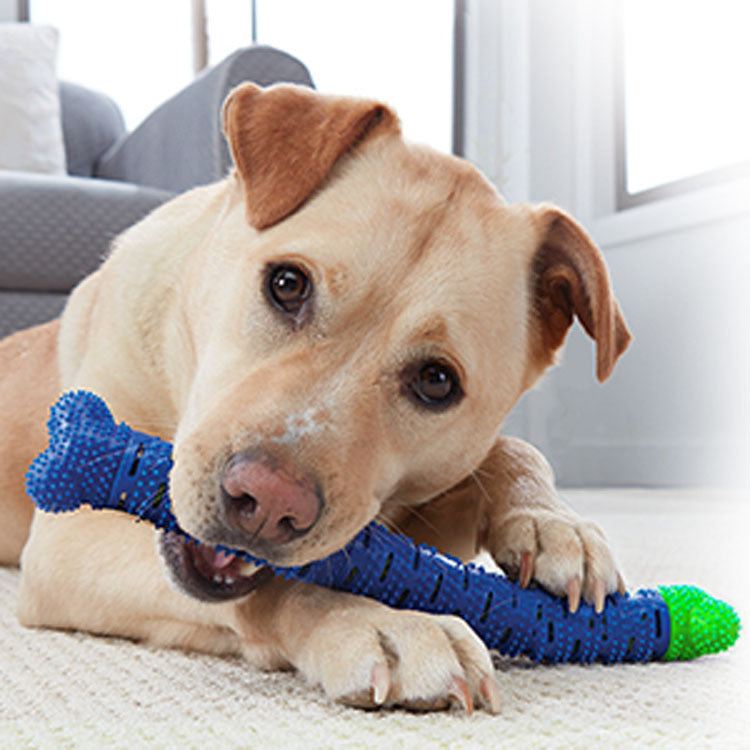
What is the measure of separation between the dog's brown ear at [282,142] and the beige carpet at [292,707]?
65 centimetres

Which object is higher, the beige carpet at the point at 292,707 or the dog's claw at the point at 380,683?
the dog's claw at the point at 380,683

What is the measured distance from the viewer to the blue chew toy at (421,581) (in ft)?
3.23

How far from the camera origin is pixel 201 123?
119 inches

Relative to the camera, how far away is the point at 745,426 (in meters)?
4.02

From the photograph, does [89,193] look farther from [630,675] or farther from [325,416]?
[630,675]

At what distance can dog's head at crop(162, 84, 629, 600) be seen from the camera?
98cm

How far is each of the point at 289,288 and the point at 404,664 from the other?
1.83 ft

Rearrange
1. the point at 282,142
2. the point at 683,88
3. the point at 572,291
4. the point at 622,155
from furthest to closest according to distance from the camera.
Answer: the point at 622,155 → the point at 683,88 → the point at 572,291 → the point at 282,142

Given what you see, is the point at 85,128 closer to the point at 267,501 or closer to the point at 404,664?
the point at 267,501

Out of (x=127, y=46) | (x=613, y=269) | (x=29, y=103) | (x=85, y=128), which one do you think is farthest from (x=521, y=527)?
(x=127, y=46)

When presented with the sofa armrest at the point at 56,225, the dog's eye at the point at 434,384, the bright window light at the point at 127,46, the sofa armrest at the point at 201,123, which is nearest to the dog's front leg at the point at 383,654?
the dog's eye at the point at 434,384

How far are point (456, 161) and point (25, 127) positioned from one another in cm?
301

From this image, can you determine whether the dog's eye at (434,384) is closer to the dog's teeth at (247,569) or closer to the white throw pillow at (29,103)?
the dog's teeth at (247,569)

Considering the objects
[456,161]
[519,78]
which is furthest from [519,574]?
[519,78]
